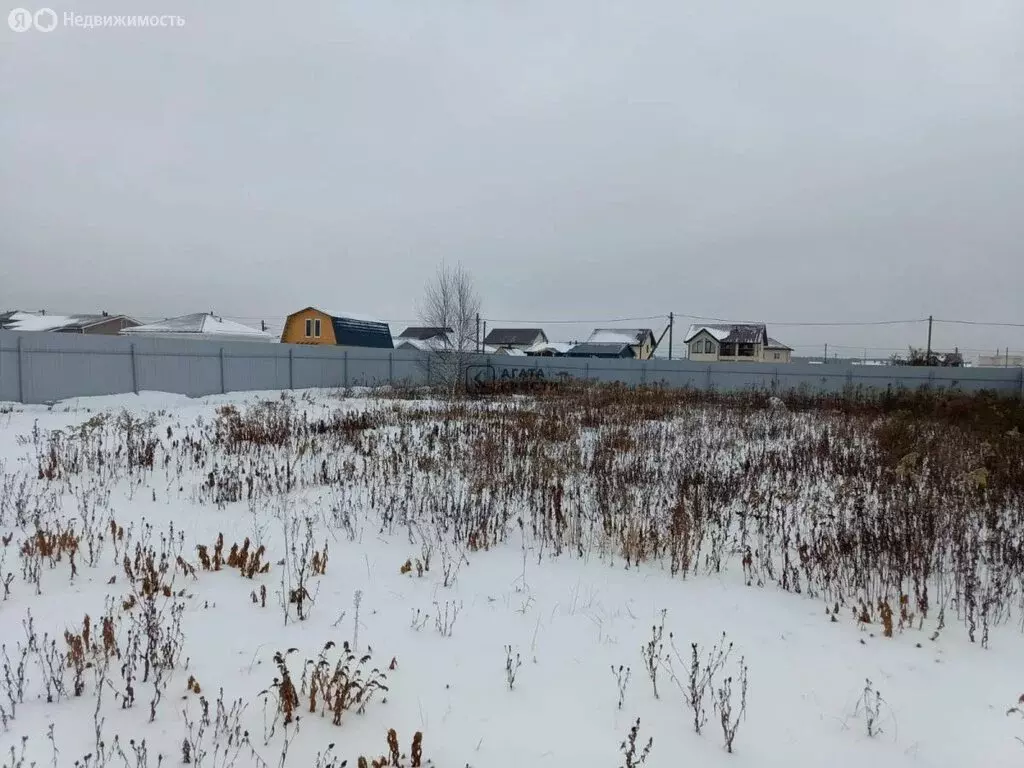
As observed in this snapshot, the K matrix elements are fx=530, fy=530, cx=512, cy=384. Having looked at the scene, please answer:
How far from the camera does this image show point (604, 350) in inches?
2088

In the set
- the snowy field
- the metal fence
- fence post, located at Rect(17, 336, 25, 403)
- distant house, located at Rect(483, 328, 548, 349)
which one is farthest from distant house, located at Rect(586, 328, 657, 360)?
the snowy field

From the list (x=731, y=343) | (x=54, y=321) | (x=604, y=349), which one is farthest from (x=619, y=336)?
(x=54, y=321)

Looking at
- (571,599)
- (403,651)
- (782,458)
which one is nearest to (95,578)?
(403,651)

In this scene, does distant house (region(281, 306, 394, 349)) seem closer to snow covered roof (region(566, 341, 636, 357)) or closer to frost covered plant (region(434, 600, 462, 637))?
→ snow covered roof (region(566, 341, 636, 357))

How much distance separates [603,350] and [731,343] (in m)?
11.8

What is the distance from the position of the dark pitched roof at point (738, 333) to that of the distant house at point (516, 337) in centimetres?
2151

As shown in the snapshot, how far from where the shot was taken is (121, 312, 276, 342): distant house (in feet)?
104

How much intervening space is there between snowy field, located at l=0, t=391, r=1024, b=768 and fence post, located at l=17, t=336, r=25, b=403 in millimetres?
9710

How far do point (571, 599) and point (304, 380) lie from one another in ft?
62.1

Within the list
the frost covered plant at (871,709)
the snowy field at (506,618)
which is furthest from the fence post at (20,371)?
the frost covered plant at (871,709)

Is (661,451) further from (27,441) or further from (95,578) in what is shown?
(27,441)

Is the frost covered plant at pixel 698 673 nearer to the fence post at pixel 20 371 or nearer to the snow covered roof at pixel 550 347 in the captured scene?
the fence post at pixel 20 371

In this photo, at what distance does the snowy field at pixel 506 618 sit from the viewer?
2117 mm

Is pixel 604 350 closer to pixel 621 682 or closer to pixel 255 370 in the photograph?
pixel 255 370
